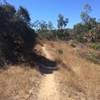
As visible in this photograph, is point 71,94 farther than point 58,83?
No

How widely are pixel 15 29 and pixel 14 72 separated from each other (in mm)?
7949

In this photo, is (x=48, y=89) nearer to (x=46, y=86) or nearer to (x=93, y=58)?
(x=46, y=86)

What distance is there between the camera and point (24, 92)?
1188 centimetres

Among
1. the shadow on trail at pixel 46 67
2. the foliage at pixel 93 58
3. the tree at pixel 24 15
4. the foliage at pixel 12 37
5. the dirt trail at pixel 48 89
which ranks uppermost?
the tree at pixel 24 15

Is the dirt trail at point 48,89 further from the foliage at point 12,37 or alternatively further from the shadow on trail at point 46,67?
the foliage at point 12,37

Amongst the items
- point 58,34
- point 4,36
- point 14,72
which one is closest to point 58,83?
point 14,72

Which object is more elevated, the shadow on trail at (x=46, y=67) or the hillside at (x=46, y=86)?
the shadow on trail at (x=46, y=67)

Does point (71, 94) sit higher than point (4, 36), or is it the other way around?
point (4, 36)

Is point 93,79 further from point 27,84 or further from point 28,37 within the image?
point 28,37

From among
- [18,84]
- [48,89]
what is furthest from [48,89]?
[18,84]

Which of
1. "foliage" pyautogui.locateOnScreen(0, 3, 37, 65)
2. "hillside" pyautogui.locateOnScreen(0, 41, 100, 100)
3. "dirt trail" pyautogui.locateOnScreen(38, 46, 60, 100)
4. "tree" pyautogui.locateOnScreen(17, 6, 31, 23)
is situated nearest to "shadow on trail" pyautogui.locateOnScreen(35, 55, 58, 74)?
"foliage" pyautogui.locateOnScreen(0, 3, 37, 65)

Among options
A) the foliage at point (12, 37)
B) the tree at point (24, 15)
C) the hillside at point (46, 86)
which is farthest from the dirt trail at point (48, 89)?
the tree at point (24, 15)

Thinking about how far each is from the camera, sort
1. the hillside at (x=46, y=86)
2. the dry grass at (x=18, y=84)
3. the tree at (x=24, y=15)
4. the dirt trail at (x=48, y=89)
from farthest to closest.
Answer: the tree at (x=24, y=15), the hillside at (x=46, y=86), the dirt trail at (x=48, y=89), the dry grass at (x=18, y=84)

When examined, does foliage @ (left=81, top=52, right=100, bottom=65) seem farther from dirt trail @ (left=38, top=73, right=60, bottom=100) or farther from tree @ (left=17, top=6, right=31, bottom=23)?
dirt trail @ (left=38, top=73, right=60, bottom=100)
